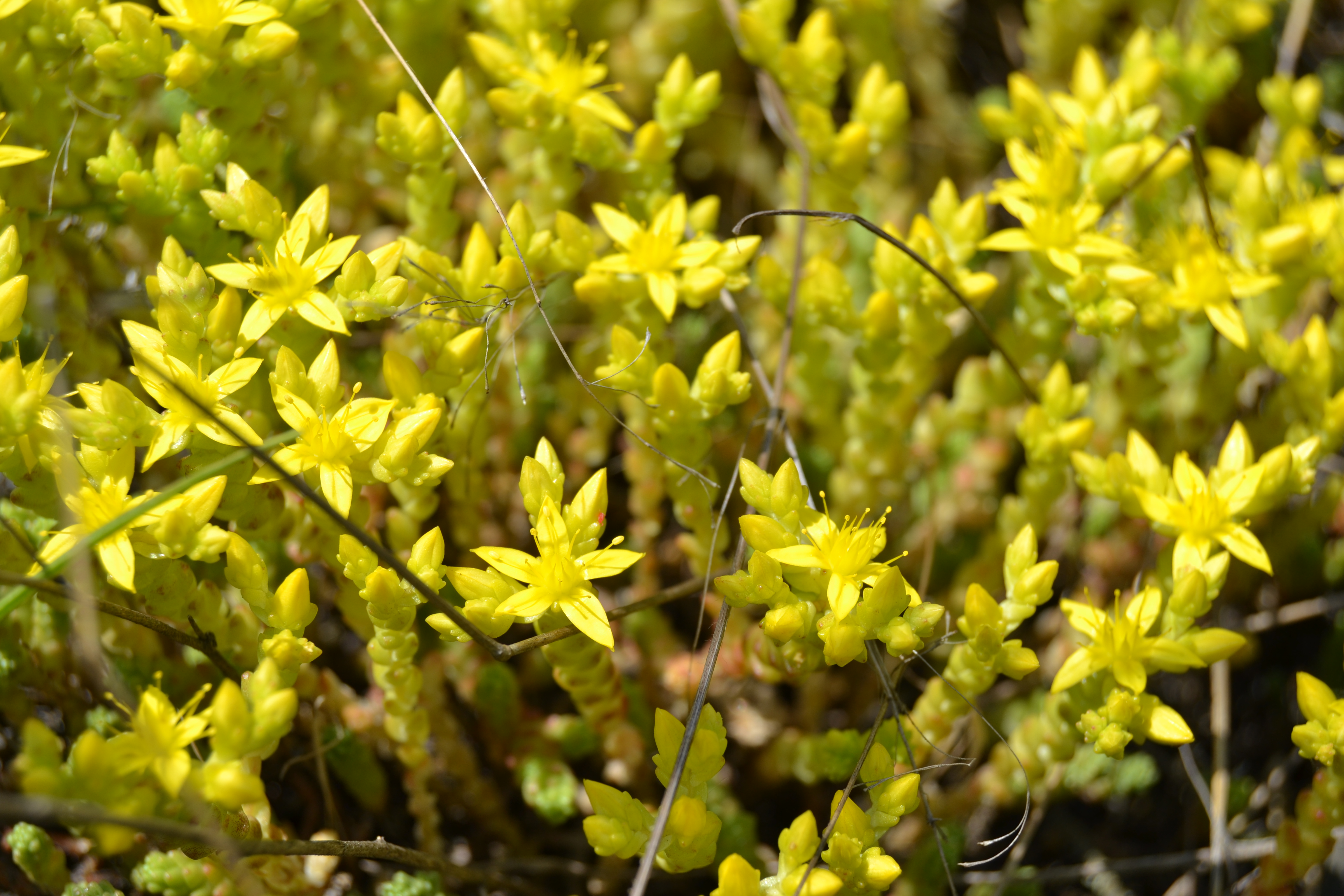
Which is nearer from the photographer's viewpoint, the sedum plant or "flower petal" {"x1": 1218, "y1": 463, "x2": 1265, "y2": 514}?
the sedum plant

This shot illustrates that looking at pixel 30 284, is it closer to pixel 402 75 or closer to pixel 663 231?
pixel 402 75

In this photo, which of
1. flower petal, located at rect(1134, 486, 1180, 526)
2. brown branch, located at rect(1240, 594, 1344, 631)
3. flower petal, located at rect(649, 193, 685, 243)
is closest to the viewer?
flower petal, located at rect(1134, 486, 1180, 526)

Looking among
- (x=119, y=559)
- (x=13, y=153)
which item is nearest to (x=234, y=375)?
(x=119, y=559)

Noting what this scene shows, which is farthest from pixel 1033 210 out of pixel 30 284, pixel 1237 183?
pixel 30 284

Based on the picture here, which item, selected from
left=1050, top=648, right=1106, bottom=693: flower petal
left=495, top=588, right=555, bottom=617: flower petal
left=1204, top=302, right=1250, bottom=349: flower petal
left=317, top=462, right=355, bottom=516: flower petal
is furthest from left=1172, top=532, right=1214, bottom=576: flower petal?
left=317, top=462, right=355, bottom=516: flower petal

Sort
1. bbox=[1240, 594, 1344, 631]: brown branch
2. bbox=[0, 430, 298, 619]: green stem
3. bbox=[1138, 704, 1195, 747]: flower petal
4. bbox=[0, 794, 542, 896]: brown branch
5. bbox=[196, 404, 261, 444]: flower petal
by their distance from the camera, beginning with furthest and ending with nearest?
bbox=[1240, 594, 1344, 631]: brown branch → bbox=[1138, 704, 1195, 747]: flower petal → bbox=[196, 404, 261, 444]: flower petal → bbox=[0, 430, 298, 619]: green stem → bbox=[0, 794, 542, 896]: brown branch

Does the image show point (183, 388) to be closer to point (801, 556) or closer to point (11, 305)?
point (11, 305)

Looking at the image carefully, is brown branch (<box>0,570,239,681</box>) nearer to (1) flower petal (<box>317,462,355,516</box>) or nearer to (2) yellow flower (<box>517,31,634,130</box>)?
(1) flower petal (<box>317,462,355,516</box>)
